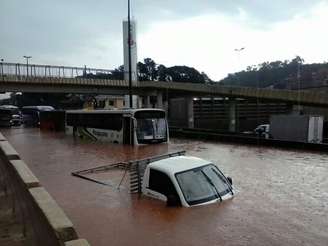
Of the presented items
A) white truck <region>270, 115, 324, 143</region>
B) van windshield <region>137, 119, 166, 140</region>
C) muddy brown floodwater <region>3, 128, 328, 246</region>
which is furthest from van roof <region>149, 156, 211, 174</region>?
white truck <region>270, 115, 324, 143</region>

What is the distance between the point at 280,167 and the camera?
20.1 m

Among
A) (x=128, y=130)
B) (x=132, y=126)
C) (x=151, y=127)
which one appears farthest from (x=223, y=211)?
(x=128, y=130)

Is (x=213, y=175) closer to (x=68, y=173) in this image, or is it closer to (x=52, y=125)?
(x=68, y=173)

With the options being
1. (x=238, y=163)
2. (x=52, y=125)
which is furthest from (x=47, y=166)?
(x=52, y=125)

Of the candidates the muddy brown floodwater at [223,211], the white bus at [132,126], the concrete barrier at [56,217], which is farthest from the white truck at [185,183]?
the white bus at [132,126]

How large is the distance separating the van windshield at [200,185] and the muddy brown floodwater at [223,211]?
29cm

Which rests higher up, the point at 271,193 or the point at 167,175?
the point at 167,175

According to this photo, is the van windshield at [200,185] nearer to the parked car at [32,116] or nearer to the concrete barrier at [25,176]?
the concrete barrier at [25,176]

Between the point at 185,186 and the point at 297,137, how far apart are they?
24.4 metres

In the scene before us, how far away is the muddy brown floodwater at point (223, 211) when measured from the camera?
941 centimetres

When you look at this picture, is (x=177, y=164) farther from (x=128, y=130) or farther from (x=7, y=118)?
(x=7, y=118)

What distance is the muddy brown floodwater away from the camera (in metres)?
9.41

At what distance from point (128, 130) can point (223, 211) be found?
18.8 metres

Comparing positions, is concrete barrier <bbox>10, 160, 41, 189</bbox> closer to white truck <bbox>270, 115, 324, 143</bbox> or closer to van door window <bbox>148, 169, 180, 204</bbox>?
van door window <bbox>148, 169, 180, 204</bbox>
